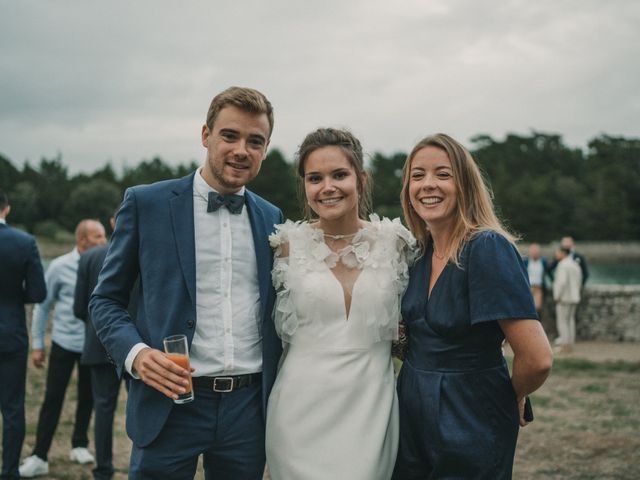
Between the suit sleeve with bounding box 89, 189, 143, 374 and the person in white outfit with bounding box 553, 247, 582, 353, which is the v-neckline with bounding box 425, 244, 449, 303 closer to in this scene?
the suit sleeve with bounding box 89, 189, 143, 374

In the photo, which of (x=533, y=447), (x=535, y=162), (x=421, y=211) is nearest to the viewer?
(x=421, y=211)

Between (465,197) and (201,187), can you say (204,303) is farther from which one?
(465,197)

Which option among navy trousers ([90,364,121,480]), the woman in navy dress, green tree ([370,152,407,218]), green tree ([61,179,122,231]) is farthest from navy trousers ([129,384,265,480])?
green tree ([370,152,407,218])

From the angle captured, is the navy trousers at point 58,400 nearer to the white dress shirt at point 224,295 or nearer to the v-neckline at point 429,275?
the white dress shirt at point 224,295

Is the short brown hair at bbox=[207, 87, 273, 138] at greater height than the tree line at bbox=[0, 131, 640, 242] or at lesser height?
lesser

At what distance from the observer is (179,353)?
2.57m

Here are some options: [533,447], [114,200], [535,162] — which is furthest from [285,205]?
[533,447]

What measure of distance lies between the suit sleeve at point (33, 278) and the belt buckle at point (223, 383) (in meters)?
3.23

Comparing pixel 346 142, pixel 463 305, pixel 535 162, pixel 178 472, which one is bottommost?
pixel 178 472

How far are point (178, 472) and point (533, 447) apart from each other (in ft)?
16.8

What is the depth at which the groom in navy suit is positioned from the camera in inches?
109

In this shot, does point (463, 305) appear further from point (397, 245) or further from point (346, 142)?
point (346, 142)

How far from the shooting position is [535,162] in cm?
8300

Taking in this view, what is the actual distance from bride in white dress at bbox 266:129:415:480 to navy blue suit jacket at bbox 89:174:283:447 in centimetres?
30
